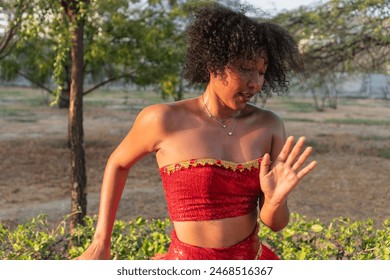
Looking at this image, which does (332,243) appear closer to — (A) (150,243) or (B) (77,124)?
(A) (150,243)

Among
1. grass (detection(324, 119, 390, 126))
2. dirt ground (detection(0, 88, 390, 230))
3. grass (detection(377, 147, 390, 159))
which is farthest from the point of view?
grass (detection(324, 119, 390, 126))

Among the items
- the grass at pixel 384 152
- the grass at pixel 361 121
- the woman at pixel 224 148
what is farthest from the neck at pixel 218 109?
the grass at pixel 361 121

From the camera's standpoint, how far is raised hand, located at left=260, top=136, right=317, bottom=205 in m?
2.26

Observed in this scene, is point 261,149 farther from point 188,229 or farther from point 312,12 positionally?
point 312,12

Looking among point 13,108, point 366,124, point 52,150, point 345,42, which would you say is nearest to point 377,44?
point 345,42

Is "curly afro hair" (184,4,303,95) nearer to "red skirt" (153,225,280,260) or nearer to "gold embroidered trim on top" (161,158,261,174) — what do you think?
"gold embroidered trim on top" (161,158,261,174)

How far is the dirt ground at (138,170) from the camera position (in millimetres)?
10125

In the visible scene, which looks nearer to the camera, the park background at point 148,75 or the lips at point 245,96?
the lips at point 245,96

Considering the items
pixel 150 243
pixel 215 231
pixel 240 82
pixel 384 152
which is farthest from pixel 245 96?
pixel 384 152

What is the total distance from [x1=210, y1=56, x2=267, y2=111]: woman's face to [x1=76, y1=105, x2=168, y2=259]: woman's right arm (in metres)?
0.24

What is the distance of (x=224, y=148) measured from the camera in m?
2.32

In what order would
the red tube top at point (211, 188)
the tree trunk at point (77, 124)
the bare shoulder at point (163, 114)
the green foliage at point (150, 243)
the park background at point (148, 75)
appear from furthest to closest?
the park background at point (148, 75), the tree trunk at point (77, 124), the green foliage at point (150, 243), the bare shoulder at point (163, 114), the red tube top at point (211, 188)

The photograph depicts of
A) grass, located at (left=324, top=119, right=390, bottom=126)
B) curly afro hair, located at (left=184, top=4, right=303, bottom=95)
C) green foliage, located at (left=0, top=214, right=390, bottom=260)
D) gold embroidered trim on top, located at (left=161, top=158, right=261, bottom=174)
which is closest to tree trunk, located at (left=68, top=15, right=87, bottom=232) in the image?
green foliage, located at (left=0, top=214, right=390, bottom=260)

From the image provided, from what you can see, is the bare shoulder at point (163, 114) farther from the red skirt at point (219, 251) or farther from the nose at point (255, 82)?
the red skirt at point (219, 251)
